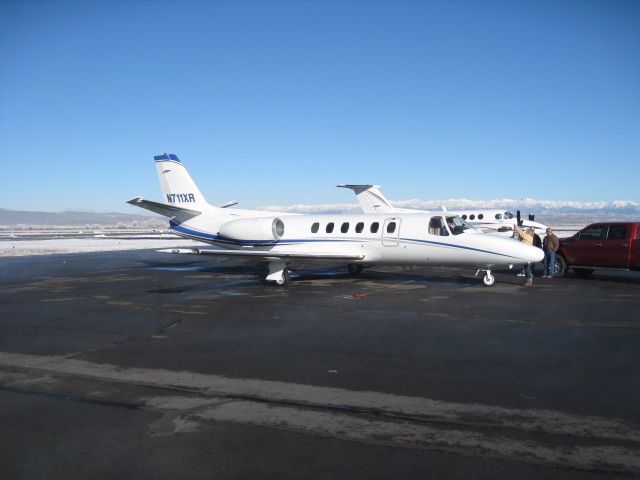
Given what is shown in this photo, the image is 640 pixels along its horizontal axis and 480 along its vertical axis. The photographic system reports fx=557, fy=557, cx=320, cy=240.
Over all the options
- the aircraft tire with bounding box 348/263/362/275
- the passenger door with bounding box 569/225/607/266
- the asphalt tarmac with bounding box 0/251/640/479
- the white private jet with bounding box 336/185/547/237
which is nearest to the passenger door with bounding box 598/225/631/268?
the passenger door with bounding box 569/225/607/266

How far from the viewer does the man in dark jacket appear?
1828cm

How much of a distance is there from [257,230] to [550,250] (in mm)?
9978

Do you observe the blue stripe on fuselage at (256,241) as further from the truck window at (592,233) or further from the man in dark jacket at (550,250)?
the truck window at (592,233)

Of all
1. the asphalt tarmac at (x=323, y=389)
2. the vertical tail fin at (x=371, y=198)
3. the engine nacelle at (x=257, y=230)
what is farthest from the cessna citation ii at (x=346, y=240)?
the vertical tail fin at (x=371, y=198)

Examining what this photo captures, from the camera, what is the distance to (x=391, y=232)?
1797 cm

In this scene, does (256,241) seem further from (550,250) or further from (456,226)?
(550,250)

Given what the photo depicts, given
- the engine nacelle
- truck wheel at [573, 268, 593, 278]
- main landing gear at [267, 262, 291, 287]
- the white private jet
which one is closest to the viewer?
main landing gear at [267, 262, 291, 287]

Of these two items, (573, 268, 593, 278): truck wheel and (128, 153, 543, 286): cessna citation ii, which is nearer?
(128, 153, 543, 286): cessna citation ii

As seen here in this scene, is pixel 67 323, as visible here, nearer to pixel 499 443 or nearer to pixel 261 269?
pixel 499 443

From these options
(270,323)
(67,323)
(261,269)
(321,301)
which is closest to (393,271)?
(261,269)

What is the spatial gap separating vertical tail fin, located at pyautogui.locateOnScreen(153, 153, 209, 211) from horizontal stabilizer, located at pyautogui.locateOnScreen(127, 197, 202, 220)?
304mm

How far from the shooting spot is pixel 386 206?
42.4 meters

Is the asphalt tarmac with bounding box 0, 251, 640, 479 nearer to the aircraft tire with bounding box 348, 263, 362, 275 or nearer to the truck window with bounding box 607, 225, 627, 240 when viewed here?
the truck window with bounding box 607, 225, 627, 240

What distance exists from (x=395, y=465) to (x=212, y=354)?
447cm
